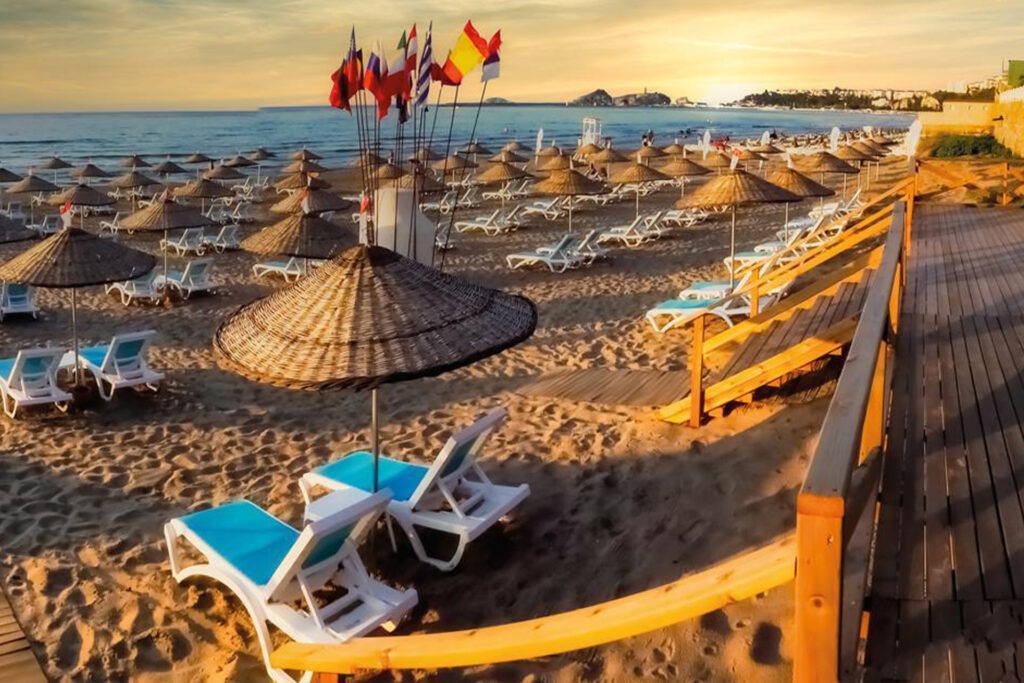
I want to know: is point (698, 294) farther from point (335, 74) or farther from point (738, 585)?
point (738, 585)

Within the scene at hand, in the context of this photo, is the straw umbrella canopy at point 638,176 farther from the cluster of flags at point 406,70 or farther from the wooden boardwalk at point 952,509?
the cluster of flags at point 406,70

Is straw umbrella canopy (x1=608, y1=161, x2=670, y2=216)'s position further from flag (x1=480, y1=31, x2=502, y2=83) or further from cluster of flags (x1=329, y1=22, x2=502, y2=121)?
cluster of flags (x1=329, y1=22, x2=502, y2=121)

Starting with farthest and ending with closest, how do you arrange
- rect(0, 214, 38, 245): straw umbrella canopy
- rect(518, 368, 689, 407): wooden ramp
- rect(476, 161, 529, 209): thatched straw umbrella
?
rect(476, 161, 529, 209): thatched straw umbrella
rect(0, 214, 38, 245): straw umbrella canopy
rect(518, 368, 689, 407): wooden ramp

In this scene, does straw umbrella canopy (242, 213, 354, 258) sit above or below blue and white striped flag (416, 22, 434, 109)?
below

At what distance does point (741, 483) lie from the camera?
463cm

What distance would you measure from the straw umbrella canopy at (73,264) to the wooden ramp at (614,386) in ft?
12.6

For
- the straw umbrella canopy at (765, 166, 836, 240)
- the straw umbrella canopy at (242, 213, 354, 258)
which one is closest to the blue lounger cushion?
the straw umbrella canopy at (242, 213, 354, 258)

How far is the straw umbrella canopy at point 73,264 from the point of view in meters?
7.01

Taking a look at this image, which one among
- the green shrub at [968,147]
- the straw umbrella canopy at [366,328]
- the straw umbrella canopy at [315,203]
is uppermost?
the green shrub at [968,147]

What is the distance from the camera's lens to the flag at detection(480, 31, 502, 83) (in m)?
4.19

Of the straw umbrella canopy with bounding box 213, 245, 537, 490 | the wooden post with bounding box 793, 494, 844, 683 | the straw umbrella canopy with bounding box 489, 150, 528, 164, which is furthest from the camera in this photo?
the straw umbrella canopy with bounding box 489, 150, 528, 164

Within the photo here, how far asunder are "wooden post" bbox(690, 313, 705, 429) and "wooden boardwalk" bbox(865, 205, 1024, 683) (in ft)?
4.07

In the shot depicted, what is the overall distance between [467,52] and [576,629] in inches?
117

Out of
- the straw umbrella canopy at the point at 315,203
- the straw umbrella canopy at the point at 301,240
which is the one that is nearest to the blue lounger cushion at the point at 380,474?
the straw umbrella canopy at the point at 301,240
